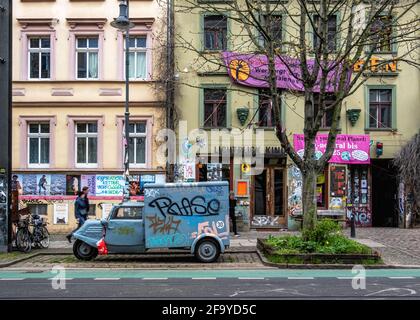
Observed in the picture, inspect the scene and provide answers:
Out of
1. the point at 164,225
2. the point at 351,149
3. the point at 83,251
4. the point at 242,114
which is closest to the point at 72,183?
the point at 242,114

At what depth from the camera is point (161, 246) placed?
14516 millimetres

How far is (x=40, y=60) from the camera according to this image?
79.6ft

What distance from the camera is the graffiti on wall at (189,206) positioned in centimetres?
1456

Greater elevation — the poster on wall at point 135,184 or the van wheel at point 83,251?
the poster on wall at point 135,184

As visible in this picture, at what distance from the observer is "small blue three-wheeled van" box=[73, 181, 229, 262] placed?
47.6 feet

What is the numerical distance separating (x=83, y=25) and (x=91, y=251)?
1277 cm

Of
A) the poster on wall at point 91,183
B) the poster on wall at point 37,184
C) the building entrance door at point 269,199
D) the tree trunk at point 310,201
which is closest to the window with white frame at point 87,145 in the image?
the poster on wall at point 91,183

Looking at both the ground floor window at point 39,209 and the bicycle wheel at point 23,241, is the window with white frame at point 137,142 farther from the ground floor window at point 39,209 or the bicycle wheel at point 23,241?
the bicycle wheel at point 23,241

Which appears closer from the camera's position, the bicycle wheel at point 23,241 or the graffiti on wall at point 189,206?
the graffiti on wall at point 189,206

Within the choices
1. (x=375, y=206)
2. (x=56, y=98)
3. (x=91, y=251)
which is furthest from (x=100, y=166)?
(x=375, y=206)

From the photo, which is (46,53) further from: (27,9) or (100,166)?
(100,166)

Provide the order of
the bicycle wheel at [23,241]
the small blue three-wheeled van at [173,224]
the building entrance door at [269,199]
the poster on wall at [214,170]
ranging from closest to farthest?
the small blue three-wheeled van at [173,224] → the bicycle wheel at [23,241] → the poster on wall at [214,170] → the building entrance door at [269,199]

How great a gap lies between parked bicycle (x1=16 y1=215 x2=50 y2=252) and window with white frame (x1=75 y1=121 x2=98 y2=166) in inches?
261

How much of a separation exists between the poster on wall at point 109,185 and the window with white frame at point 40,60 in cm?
536
